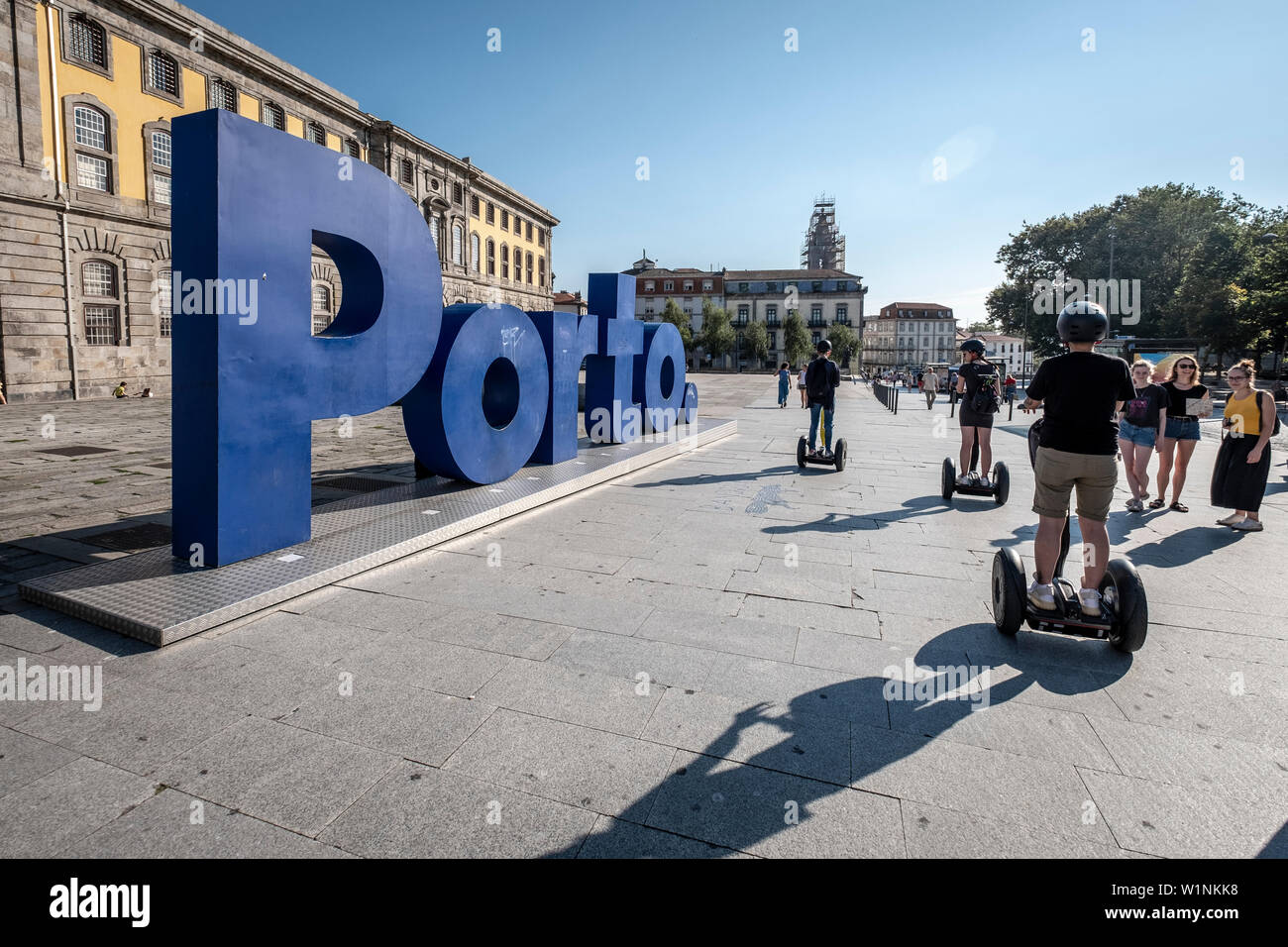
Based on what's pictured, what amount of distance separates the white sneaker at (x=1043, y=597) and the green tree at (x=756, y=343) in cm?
8378

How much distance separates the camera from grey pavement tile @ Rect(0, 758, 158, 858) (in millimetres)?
2293

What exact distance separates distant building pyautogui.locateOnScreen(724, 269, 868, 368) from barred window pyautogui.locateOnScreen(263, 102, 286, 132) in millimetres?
70034

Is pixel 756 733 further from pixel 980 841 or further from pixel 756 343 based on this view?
pixel 756 343

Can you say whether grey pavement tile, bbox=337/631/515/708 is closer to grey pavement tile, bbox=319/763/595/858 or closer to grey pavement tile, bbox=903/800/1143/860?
grey pavement tile, bbox=319/763/595/858

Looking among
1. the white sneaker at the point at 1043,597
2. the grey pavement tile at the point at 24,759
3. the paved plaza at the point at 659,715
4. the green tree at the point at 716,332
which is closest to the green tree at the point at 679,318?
the green tree at the point at 716,332

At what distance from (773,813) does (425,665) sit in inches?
80.4

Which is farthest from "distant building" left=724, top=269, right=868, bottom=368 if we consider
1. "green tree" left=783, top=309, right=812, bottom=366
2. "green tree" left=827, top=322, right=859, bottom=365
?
"green tree" left=783, top=309, right=812, bottom=366

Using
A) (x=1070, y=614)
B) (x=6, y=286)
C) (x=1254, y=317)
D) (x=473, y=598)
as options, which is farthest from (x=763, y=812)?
(x=1254, y=317)

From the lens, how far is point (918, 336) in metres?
130

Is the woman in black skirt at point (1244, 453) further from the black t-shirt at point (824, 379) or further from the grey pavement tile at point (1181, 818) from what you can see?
the grey pavement tile at point (1181, 818)

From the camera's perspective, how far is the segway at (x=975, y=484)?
323 inches

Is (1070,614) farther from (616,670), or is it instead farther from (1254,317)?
(1254,317)

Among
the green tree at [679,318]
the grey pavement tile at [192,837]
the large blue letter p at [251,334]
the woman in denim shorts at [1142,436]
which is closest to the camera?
the grey pavement tile at [192,837]
